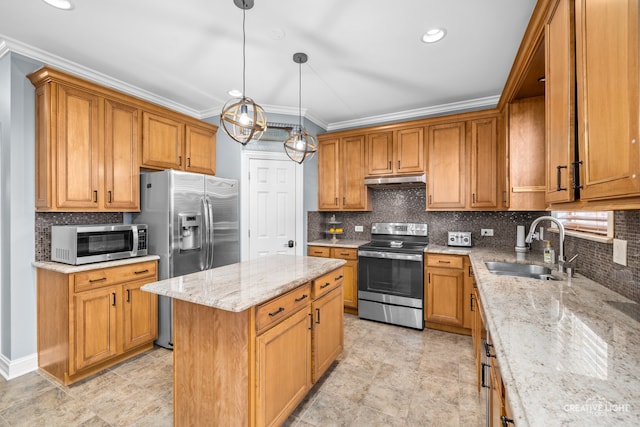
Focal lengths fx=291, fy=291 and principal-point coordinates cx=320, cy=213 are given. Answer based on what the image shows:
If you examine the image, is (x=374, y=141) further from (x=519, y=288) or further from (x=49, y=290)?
(x=49, y=290)

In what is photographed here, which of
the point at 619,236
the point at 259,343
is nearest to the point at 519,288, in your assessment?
the point at 619,236

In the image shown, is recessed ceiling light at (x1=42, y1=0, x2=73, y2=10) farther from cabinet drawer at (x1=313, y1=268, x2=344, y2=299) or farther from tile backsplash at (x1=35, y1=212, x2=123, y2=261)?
cabinet drawer at (x1=313, y1=268, x2=344, y2=299)

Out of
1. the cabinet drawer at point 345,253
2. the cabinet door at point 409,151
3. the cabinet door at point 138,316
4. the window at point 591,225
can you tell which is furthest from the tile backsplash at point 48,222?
the window at point 591,225

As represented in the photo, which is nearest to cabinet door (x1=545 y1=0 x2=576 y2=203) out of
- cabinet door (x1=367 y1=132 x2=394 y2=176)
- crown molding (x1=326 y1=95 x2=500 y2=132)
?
crown molding (x1=326 y1=95 x2=500 y2=132)

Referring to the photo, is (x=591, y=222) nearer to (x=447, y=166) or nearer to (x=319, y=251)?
(x=447, y=166)

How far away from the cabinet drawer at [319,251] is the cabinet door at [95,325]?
2.20 m

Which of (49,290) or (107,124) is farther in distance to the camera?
(107,124)

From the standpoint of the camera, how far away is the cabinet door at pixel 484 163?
3256mm

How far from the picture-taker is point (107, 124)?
2.75 metres

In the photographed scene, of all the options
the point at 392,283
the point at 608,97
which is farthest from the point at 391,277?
the point at 608,97

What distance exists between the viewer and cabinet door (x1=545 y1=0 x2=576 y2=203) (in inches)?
48.8

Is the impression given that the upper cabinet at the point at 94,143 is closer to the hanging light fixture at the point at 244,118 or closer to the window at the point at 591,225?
the hanging light fixture at the point at 244,118

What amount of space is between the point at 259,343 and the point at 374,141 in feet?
10.2

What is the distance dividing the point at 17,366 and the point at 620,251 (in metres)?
4.25
